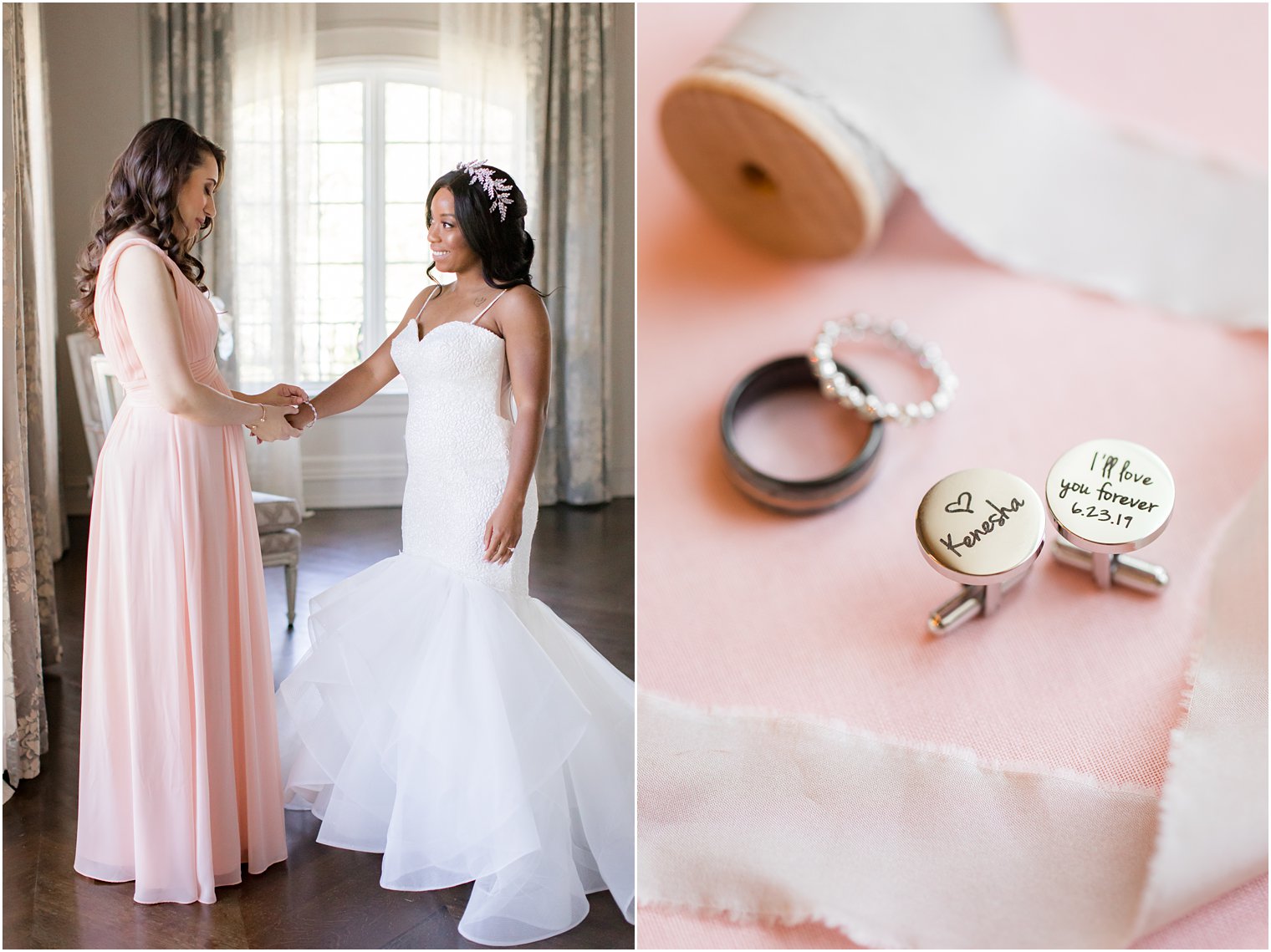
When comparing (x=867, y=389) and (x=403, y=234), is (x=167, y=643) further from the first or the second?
(x=403, y=234)

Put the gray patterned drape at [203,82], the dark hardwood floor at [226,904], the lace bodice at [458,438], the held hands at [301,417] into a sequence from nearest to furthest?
the dark hardwood floor at [226,904], the lace bodice at [458,438], the held hands at [301,417], the gray patterned drape at [203,82]

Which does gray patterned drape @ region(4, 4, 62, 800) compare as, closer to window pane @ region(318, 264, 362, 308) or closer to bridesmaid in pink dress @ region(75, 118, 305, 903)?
bridesmaid in pink dress @ region(75, 118, 305, 903)

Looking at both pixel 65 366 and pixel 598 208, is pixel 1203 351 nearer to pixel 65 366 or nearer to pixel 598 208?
pixel 65 366

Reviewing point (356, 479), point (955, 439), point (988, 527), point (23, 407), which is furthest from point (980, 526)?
point (356, 479)

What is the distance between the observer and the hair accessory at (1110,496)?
94cm

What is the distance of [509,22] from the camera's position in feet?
11.9

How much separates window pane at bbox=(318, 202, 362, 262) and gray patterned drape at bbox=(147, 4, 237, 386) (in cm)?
31

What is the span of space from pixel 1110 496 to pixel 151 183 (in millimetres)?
1073

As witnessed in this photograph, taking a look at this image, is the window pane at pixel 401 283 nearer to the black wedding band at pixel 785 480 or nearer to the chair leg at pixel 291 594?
the chair leg at pixel 291 594

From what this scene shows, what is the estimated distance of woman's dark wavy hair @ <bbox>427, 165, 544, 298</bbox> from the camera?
1.30 metres

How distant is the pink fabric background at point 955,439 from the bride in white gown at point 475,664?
0.26 metres

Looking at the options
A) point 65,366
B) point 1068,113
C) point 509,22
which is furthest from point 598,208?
point 1068,113

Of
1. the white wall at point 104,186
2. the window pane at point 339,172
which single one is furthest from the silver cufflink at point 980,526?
the window pane at point 339,172

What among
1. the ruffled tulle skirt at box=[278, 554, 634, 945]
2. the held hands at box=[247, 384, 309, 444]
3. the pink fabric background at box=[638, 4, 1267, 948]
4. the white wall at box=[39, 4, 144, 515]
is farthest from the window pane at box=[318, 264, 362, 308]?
the pink fabric background at box=[638, 4, 1267, 948]
